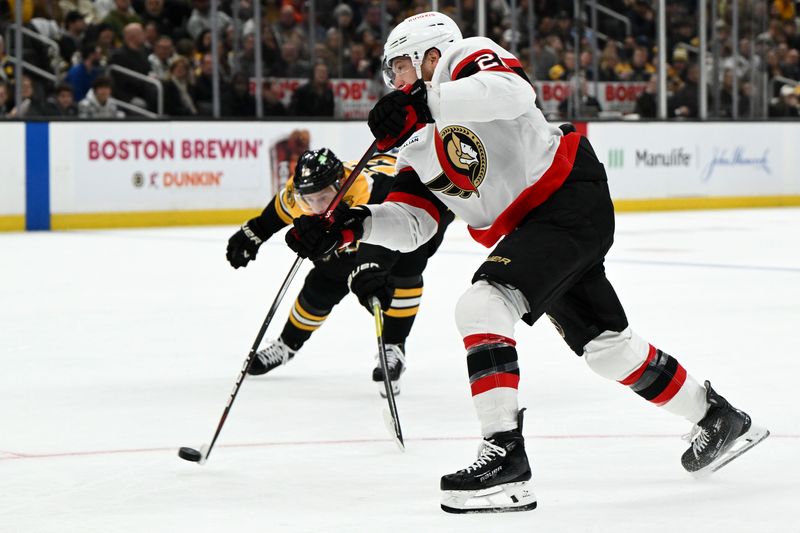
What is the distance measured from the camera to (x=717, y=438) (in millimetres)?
2928

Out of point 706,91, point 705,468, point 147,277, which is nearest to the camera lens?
point 705,468

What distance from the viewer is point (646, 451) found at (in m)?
3.19

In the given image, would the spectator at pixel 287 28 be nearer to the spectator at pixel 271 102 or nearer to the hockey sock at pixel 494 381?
the spectator at pixel 271 102

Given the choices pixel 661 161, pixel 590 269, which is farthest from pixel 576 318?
pixel 661 161

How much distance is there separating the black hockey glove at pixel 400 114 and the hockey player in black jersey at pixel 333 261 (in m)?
1.03

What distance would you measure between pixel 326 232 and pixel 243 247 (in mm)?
732

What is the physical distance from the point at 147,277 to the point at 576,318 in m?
4.76

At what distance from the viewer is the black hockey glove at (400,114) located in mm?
2664

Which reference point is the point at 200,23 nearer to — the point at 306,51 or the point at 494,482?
the point at 306,51

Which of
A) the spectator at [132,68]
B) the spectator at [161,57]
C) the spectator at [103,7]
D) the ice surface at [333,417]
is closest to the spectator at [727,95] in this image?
the spectator at [161,57]

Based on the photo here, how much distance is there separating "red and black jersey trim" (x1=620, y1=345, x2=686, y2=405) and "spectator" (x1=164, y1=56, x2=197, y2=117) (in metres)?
8.77

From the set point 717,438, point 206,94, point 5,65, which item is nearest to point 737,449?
point 717,438

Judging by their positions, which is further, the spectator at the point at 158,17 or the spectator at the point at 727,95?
the spectator at the point at 727,95

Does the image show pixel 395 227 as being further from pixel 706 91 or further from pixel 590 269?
pixel 706 91
